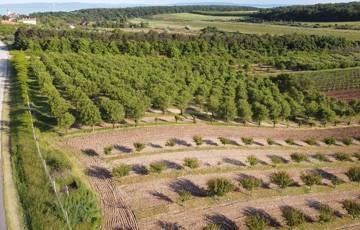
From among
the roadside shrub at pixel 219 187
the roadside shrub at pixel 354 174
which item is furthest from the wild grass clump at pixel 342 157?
the roadside shrub at pixel 219 187

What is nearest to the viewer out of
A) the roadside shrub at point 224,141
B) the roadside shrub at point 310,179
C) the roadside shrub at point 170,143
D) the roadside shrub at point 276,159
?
the roadside shrub at point 310,179

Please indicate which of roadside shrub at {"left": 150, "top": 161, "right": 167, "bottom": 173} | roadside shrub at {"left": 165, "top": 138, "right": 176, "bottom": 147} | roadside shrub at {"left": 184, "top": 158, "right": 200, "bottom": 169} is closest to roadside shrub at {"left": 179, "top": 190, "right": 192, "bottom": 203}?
roadside shrub at {"left": 150, "top": 161, "right": 167, "bottom": 173}

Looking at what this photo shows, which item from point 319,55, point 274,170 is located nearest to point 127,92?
point 274,170

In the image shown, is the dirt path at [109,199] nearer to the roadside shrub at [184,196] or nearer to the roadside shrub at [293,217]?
the roadside shrub at [184,196]

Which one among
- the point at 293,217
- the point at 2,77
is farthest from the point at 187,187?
the point at 2,77

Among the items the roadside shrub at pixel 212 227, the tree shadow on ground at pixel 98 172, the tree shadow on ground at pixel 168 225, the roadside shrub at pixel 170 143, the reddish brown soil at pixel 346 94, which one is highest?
the roadside shrub at pixel 170 143

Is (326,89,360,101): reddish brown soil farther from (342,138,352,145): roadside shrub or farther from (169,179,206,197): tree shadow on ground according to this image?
(169,179,206,197): tree shadow on ground

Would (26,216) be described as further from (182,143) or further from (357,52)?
(357,52)
